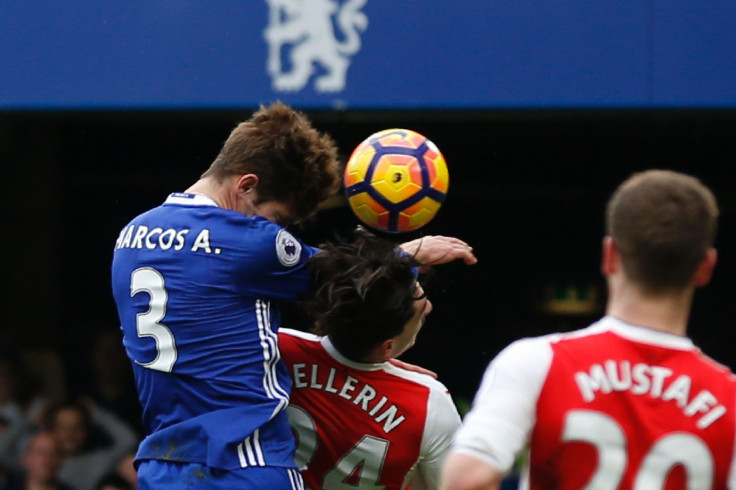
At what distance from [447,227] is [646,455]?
682cm

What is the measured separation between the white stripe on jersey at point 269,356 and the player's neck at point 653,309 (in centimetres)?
124

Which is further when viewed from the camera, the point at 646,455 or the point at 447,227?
the point at 447,227

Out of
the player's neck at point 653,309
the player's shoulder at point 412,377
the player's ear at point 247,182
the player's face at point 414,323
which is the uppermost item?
the player's ear at point 247,182

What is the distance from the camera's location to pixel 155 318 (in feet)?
11.0

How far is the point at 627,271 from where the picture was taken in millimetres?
2408

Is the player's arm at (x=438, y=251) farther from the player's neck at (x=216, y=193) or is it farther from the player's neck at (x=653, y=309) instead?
the player's neck at (x=653, y=309)

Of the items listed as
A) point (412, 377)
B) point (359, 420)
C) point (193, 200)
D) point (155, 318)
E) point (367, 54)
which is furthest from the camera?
point (367, 54)

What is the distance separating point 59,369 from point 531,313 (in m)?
3.75

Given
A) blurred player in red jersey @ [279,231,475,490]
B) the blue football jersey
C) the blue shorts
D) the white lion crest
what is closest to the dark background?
the white lion crest

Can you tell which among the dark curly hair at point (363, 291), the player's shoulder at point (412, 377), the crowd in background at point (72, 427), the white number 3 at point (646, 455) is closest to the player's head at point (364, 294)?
the dark curly hair at point (363, 291)

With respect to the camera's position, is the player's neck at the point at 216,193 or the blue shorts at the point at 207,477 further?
the player's neck at the point at 216,193

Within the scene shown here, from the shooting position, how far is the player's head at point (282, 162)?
3.46 metres

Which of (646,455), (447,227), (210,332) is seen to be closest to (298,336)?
(210,332)

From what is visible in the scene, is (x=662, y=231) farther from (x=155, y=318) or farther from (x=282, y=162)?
A: (x=155, y=318)
